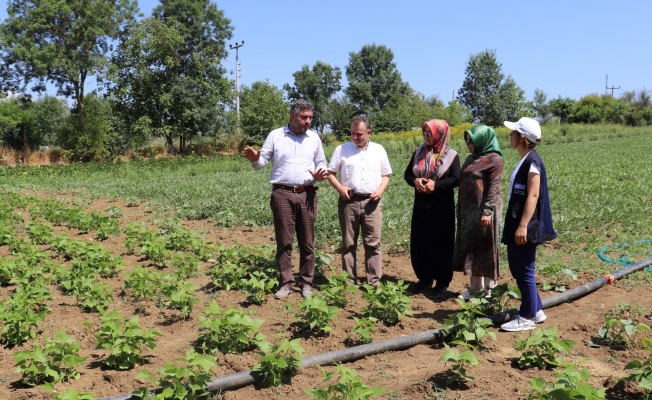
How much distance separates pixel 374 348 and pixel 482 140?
214cm

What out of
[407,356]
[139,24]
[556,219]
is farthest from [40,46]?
[407,356]

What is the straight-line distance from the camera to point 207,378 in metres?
3.33

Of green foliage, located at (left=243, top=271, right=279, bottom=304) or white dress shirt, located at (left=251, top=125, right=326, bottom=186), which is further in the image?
white dress shirt, located at (left=251, top=125, right=326, bottom=186)

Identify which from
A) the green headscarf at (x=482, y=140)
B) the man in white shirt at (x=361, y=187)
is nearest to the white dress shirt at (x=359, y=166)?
the man in white shirt at (x=361, y=187)

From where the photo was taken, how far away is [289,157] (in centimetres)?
552

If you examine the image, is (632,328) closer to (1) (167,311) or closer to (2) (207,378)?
(2) (207,378)

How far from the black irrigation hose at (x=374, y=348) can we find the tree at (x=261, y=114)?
38.5 metres

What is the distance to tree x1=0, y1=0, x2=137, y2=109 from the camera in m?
35.5

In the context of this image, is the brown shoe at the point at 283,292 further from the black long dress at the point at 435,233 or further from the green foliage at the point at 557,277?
the green foliage at the point at 557,277

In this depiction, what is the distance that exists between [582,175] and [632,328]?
1151 cm

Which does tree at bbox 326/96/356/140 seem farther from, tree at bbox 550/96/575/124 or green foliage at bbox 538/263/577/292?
green foliage at bbox 538/263/577/292

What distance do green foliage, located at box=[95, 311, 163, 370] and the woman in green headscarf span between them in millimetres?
2866

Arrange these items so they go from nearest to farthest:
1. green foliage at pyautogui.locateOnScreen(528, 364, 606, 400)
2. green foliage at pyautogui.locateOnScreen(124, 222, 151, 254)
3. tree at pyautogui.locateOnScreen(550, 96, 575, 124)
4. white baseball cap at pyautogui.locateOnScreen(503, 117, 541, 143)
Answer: green foliage at pyautogui.locateOnScreen(528, 364, 606, 400), white baseball cap at pyautogui.locateOnScreen(503, 117, 541, 143), green foliage at pyautogui.locateOnScreen(124, 222, 151, 254), tree at pyautogui.locateOnScreen(550, 96, 575, 124)

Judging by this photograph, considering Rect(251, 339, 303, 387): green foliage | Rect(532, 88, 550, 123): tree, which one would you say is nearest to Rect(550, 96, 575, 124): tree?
Rect(532, 88, 550, 123): tree
